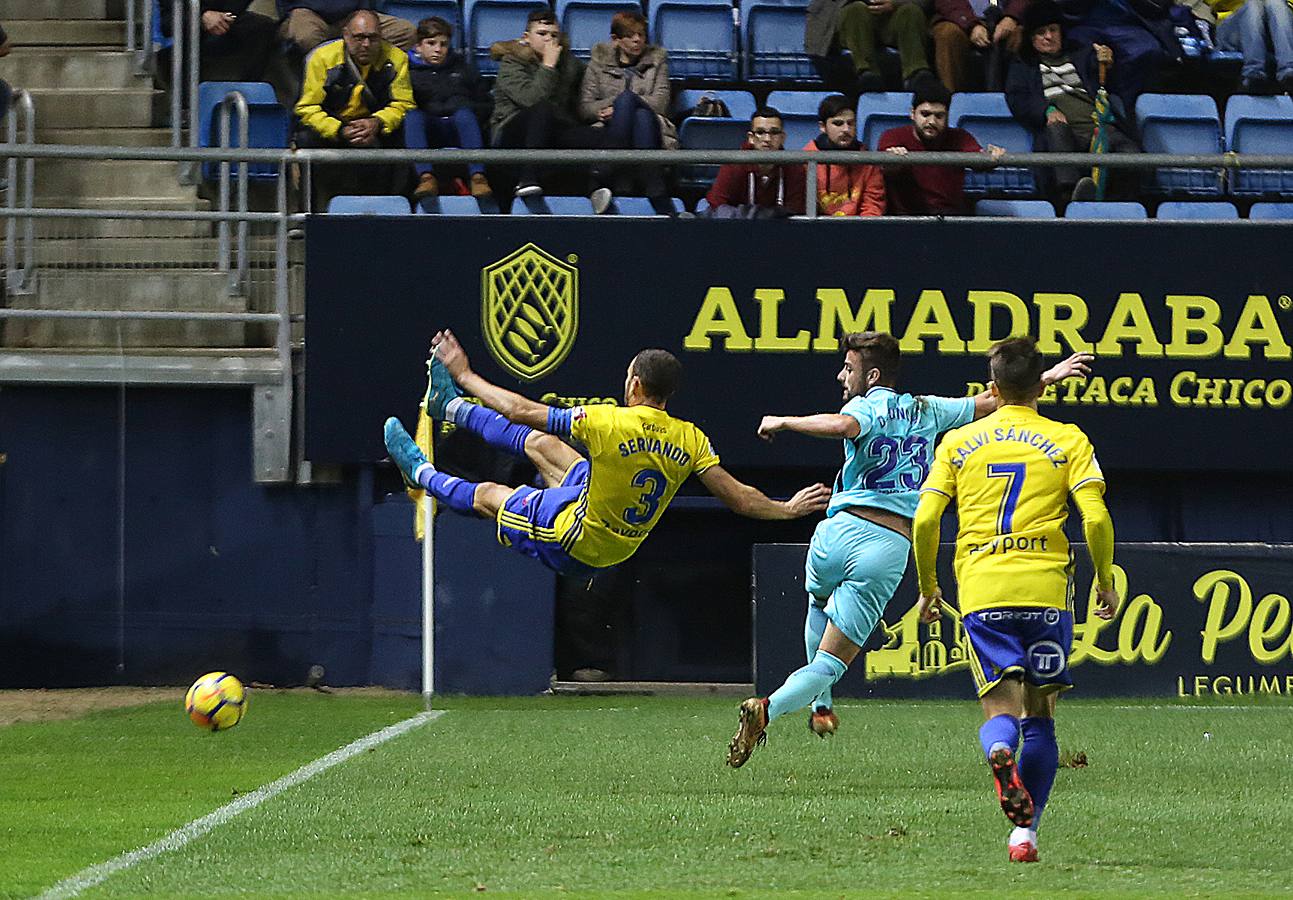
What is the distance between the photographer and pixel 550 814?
8000 millimetres

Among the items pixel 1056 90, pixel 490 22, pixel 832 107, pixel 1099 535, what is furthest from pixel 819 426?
pixel 490 22

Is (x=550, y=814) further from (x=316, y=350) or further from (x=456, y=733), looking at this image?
(x=316, y=350)

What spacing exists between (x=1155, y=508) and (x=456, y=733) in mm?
6141

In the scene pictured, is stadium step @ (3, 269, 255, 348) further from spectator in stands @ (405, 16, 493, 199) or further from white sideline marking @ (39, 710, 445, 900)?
white sideline marking @ (39, 710, 445, 900)

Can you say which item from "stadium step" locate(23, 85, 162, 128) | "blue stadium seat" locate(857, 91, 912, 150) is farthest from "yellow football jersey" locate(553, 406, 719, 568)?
"stadium step" locate(23, 85, 162, 128)

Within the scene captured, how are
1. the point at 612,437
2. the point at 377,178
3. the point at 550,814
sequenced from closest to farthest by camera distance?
1. the point at 550,814
2. the point at 612,437
3. the point at 377,178

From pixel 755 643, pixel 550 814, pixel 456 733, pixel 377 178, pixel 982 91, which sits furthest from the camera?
pixel 982 91

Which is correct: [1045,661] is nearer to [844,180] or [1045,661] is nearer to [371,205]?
[844,180]

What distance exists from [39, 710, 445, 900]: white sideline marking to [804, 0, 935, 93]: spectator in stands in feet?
24.0

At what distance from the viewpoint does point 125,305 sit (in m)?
15.0

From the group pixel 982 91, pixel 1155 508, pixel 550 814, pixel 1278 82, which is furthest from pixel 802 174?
pixel 550 814

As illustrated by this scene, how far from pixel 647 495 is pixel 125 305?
261 inches

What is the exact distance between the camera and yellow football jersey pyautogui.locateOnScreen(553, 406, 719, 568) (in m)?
9.50

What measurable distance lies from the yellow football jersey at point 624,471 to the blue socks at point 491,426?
0.33 m
